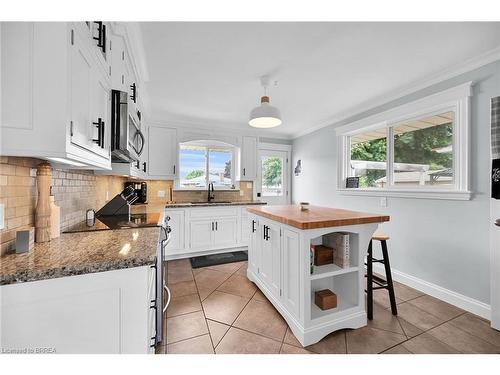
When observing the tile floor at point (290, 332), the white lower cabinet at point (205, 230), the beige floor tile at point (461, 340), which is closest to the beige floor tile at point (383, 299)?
the tile floor at point (290, 332)

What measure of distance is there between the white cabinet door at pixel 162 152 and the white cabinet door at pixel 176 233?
0.75 metres

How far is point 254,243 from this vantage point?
2.57m

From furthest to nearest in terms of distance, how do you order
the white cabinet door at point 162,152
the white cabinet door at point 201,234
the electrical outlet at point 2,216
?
the white cabinet door at point 162,152 < the white cabinet door at point 201,234 < the electrical outlet at point 2,216

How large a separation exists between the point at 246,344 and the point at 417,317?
160 centimetres

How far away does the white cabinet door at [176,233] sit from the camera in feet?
11.2

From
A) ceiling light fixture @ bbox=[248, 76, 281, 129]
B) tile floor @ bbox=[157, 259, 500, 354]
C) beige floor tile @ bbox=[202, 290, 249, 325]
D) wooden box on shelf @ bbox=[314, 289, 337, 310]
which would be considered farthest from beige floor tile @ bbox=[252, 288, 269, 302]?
ceiling light fixture @ bbox=[248, 76, 281, 129]

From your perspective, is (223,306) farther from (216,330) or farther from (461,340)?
(461,340)

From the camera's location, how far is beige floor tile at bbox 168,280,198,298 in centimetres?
241

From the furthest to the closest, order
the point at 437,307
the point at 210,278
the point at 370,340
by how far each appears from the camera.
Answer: the point at 210,278
the point at 437,307
the point at 370,340

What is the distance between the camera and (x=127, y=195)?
229 centimetres

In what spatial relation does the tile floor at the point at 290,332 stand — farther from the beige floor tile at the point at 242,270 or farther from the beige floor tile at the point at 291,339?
the beige floor tile at the point at 242,270

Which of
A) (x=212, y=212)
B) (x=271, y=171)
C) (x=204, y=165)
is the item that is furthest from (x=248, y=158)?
(x=212, y=212)
